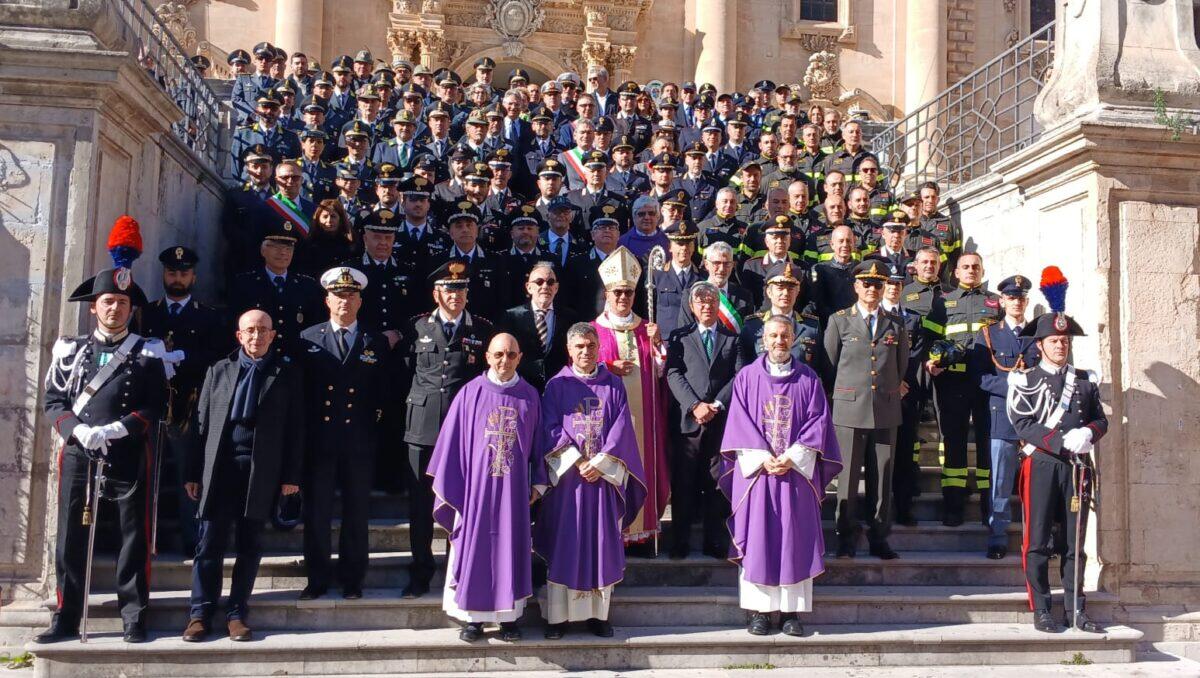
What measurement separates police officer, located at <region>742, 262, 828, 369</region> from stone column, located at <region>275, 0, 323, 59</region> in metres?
13.7

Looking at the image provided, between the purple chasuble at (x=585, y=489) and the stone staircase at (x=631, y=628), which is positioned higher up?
the purple chasuble at (x=585, y=489)

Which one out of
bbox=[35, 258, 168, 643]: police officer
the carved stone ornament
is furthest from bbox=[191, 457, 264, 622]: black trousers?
the carved stone ornament

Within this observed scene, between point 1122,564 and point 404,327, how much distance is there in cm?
532

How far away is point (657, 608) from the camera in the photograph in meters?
6.32

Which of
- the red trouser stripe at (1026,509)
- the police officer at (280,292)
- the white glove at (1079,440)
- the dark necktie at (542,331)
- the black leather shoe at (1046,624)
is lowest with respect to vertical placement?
the black leather shoe at (1046,624)

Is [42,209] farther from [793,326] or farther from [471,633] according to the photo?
[793,326]

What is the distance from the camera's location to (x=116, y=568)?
19.9 ft

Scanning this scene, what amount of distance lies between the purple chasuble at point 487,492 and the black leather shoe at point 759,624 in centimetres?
137

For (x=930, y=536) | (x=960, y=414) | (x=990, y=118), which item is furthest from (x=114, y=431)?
(x=990, y=118)

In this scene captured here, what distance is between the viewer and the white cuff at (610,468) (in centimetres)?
602

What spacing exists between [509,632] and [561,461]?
3.40 feet

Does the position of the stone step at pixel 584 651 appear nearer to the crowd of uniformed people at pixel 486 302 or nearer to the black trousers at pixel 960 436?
the crowd of uniformed people at pixel 486 302

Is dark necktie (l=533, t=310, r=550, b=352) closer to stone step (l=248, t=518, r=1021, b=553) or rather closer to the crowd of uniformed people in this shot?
the crowd of uniformed people

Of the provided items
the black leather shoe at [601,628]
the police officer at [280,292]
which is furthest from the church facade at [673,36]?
the black leather shoe at [601,628]
